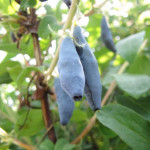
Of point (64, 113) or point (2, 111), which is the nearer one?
point (64, 113)

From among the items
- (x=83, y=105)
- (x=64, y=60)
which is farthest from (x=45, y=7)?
(x=83, y=105)

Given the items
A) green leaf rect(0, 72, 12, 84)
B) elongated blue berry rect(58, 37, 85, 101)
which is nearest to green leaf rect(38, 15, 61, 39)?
green leaf rect(0, 72, 12, 84)

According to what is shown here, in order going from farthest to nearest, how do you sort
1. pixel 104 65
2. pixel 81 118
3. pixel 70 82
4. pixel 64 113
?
pixel 104 65 → pixel 81 118 → pixel 64 113 → pixel 70 82

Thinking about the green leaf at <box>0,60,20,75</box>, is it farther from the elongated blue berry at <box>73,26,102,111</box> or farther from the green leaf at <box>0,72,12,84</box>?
the elongated blue berry at <box>73,26,102,111</box>

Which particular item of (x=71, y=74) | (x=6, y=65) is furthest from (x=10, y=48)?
(x=71, y=74)

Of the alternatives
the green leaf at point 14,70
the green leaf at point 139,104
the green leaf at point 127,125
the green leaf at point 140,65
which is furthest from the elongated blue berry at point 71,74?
the green leaf at point 140,65

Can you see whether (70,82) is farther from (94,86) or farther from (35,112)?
(35,112)
